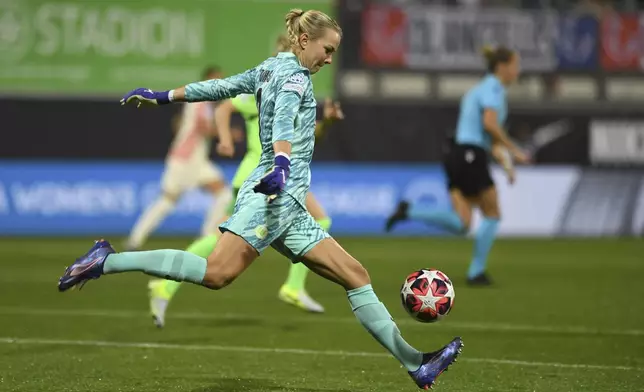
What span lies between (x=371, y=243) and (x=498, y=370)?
1098cm

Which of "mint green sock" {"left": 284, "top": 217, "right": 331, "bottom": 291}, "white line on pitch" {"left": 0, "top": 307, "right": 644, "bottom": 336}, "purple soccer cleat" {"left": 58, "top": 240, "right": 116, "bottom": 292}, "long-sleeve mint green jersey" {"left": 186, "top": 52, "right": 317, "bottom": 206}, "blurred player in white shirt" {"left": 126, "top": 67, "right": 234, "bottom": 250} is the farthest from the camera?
"blurred player in white shirt" {"left": 126, "top": 67, "right": 234, "bottom": 250}

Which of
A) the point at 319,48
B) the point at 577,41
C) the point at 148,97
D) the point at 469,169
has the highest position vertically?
the point at 319,48

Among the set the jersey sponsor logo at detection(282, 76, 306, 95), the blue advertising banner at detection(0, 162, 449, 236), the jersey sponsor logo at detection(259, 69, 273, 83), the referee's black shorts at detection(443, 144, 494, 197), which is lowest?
the blue advertising banner at detection(0, 162, 449, 236)

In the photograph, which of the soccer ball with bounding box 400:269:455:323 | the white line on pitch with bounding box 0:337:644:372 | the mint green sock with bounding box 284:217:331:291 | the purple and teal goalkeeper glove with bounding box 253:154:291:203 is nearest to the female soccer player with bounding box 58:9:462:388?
the purple and teal goalkeeper glove with bounding box 253:154:291:203

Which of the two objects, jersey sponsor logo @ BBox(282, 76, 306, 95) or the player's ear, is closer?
jersey sponsor logo @ BBox(282, 76, 306, 95)

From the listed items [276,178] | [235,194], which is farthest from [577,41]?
[276,178]

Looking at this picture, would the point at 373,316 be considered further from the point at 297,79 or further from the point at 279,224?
the point at 297,79

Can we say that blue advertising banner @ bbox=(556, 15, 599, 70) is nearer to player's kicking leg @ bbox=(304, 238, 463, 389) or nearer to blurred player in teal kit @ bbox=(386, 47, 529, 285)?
blurred player in teal kit @ bbox=(386, 47, 529, 285)

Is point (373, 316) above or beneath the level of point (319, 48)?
beneath

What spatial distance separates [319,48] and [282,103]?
16.9 inches

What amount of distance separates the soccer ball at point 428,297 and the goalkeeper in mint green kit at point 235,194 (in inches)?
68.5

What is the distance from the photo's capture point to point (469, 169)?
1295cm

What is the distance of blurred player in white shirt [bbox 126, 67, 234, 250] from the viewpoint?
17.0 metres

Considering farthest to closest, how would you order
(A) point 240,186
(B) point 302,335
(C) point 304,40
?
(B) point 302,335
(A) point 240,186
(C) point 304,40
